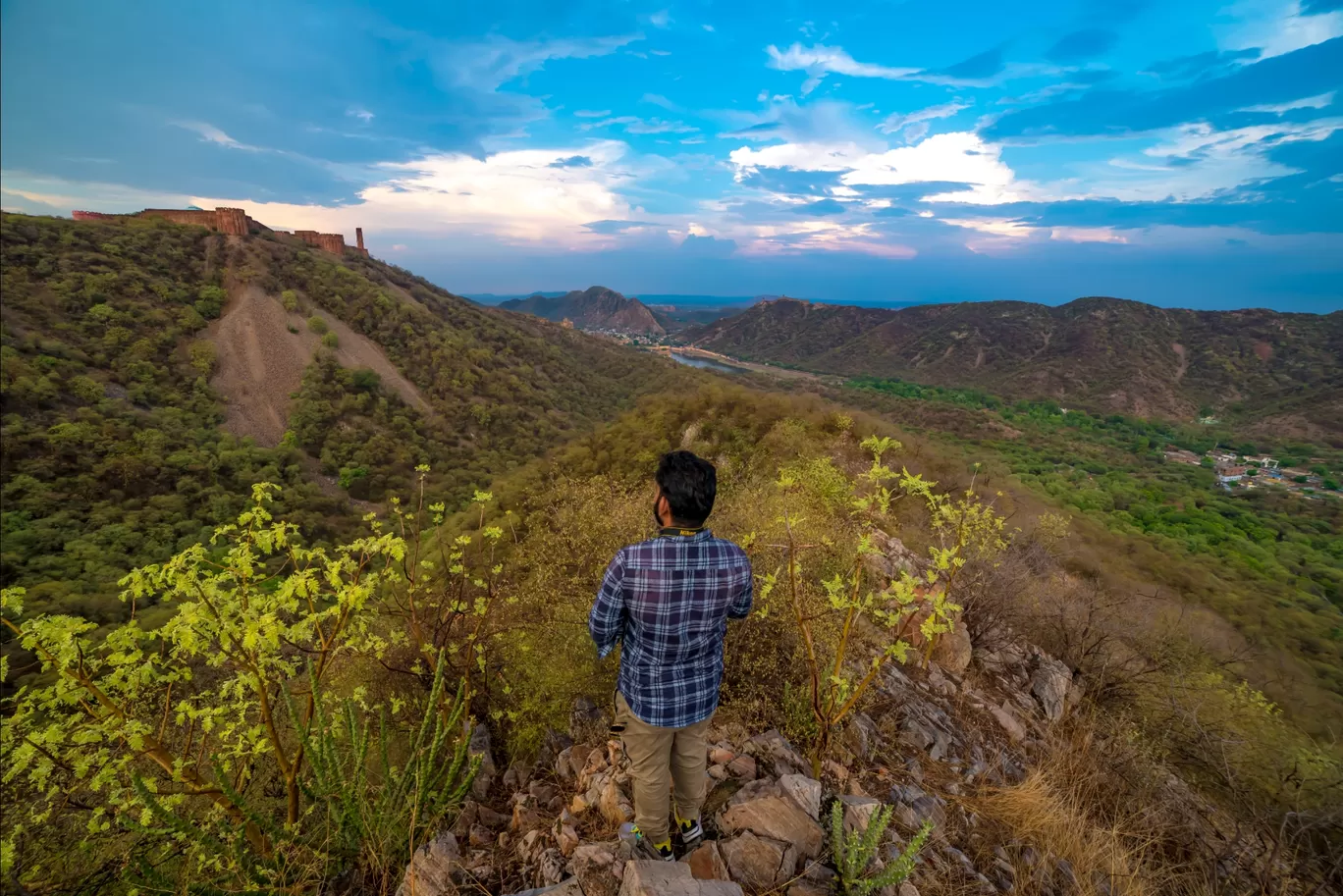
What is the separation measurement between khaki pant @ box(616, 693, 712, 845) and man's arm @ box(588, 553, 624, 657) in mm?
466

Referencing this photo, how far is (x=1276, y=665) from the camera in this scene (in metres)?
13.8

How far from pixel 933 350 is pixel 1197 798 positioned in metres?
122

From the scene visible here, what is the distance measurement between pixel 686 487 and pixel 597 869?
2099 millimetres

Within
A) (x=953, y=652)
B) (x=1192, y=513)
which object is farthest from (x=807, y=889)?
(x=1192, y=513)

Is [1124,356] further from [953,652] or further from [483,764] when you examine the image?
[483,764]

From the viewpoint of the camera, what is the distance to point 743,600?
9.38ft

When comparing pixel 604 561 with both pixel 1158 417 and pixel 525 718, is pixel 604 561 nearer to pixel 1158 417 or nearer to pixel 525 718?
pixel 525 718

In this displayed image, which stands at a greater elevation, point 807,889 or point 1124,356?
point 1124,356

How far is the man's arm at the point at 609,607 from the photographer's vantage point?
8.53ft

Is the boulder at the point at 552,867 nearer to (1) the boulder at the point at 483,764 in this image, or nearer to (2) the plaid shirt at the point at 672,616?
(1) the boulder at the point at 483,764

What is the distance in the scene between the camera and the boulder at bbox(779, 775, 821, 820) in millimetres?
3092

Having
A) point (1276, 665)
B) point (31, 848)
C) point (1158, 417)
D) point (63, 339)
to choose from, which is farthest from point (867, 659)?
point (1158, 417)

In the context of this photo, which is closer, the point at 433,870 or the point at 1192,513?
the point at 433,870

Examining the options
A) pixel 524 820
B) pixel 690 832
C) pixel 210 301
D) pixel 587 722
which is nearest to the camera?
pixel 690 832
